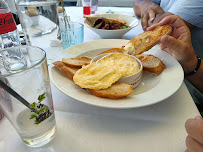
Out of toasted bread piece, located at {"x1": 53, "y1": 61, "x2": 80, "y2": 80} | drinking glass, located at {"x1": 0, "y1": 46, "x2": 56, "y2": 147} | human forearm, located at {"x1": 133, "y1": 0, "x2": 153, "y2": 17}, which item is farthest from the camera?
human forearm, located at {"x1": 133, "y1": 0, "x2": 153, "y2": 17}

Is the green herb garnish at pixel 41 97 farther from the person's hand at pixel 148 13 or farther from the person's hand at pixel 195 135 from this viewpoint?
the person's hand at pixel 148 13

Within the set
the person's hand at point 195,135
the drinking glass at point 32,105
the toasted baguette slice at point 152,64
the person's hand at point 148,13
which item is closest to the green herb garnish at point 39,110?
the drinking glass at point 32,105

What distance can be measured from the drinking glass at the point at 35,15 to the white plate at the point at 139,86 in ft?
0.79

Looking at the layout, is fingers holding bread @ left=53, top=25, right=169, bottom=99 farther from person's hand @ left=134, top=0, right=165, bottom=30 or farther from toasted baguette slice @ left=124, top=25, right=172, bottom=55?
person's hand @ left=134, top=0, right=165, bottom=30

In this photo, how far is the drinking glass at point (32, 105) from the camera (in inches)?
14.8

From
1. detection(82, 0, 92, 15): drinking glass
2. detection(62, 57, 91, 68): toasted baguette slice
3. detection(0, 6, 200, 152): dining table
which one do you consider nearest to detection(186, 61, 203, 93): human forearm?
detection(0, 6, 200, 152): dining table

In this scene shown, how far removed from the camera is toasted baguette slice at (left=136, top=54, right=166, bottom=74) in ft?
2.43

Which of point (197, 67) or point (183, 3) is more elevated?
point (183, 3)

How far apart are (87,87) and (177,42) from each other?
0.53m

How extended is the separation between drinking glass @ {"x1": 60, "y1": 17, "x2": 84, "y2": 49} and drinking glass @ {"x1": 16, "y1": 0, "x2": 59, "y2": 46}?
0.06 meters

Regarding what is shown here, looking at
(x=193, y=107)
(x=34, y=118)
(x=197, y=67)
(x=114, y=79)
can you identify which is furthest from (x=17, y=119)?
(x=197, y=67)

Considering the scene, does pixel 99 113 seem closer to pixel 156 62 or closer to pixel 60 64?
pixel 60 64

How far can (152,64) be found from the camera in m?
0.78

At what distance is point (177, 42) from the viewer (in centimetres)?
79
